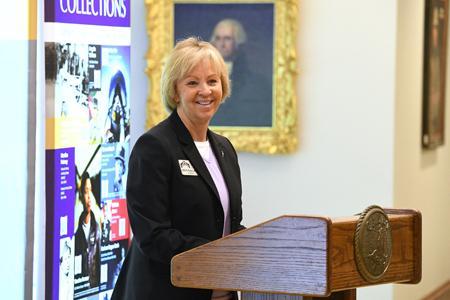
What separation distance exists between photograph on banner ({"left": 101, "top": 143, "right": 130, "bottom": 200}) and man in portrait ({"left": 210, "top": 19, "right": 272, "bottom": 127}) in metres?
2.14

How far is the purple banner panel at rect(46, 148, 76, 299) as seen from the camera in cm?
358

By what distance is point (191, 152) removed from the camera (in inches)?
→ 118

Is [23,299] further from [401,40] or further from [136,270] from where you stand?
[401,40]

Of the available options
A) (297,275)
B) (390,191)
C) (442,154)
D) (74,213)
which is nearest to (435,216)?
(442,154)

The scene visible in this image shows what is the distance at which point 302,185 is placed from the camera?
20.1 ft

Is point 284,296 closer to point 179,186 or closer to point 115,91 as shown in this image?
A: point 179,186

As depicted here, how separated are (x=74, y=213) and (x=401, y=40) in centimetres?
317

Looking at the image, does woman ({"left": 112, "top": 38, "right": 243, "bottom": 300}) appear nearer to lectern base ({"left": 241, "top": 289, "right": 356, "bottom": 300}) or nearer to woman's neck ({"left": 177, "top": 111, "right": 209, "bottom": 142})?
woman's neck ({"left": 177, "top": 111, "right": 209, "bottom": 142})

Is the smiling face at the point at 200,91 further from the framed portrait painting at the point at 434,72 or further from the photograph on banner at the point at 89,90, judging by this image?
the framed portrait painting at the point at 434,72

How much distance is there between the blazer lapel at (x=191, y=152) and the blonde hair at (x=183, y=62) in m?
0.09

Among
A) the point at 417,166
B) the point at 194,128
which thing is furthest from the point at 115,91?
the point at 417,166

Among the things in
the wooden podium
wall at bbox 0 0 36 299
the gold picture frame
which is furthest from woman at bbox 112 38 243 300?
the gold picture frame

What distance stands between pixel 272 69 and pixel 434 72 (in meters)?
1.76

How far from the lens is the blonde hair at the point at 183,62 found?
2992 mm
